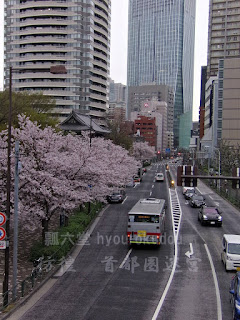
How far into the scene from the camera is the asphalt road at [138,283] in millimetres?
14875

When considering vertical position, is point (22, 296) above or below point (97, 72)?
below

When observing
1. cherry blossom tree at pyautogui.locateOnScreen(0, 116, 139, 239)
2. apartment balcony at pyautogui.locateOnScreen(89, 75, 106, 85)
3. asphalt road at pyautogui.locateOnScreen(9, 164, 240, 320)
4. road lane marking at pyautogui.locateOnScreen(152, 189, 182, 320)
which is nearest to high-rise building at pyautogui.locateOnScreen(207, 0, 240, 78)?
apartment balcony at pyautogui.locateOnScreen(89, 75, 106, 85)

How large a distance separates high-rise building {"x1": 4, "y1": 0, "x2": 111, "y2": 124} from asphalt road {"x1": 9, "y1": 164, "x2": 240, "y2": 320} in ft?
311

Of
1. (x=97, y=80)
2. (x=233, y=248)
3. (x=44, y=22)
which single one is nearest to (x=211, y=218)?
(x=233, y=248)

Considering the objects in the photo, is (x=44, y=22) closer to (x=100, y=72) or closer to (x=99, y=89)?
(x=100, y=72)

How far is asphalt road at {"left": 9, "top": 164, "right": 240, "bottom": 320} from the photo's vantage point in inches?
586

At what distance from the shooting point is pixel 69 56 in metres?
119

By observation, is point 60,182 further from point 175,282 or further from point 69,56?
point 69,56

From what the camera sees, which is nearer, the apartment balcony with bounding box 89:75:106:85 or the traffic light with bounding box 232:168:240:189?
the traffic light with bounding box 232:168:240:189

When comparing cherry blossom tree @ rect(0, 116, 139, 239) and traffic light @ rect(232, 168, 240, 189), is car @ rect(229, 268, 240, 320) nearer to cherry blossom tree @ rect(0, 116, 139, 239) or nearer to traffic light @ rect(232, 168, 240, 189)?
traffic light @ rect(232, 168, 240, 189)

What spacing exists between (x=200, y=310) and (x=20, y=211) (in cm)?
1123

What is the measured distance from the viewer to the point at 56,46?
11831 centimetres

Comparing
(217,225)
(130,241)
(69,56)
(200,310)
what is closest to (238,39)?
(69,56)

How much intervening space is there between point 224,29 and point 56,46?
54.8 meters
